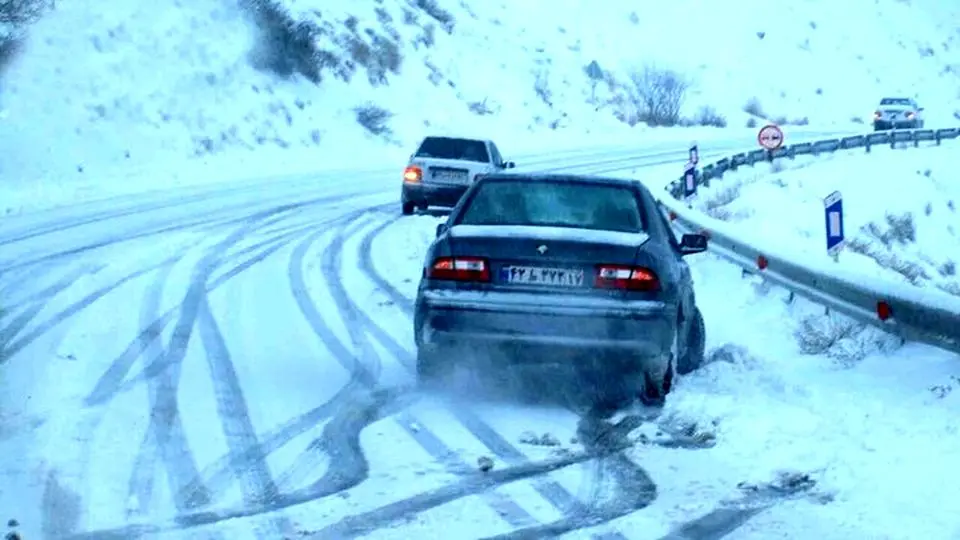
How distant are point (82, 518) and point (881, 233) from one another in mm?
24182

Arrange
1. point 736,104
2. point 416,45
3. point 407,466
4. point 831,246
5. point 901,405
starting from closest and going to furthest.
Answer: point 407,466 → point 901,405 → point 831,246 → point 416,45 → point 736,104

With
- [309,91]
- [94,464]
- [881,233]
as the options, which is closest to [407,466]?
[94,464]

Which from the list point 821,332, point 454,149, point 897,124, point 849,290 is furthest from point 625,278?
point 897,124

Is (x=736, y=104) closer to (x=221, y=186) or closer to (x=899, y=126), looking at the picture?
(x=899, y=126)

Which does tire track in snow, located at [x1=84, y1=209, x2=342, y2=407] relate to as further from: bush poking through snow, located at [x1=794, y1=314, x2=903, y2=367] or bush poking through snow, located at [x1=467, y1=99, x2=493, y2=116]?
bush poking through snow, located at [x1=467, y1=99, x2=493, y2=116]

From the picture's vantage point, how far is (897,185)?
3459cm

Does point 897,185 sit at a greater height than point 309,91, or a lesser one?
lesser

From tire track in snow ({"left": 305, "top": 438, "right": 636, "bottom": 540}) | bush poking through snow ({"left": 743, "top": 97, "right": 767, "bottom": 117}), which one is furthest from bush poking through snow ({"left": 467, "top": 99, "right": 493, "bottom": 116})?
tire track in snow ({"left": 305, "top": 438, "right": 636, "bottom": 540})

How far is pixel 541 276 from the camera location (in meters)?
9.01

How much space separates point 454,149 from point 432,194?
1222 mm

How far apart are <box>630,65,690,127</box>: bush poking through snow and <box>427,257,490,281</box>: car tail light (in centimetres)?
4945

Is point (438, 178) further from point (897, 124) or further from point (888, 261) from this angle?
point (897, 124)

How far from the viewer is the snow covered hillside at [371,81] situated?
31.9 m

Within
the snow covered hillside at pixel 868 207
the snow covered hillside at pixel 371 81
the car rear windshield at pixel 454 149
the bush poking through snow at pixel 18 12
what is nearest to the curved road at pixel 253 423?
the car rear windshield at pixel 454 149
